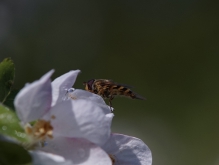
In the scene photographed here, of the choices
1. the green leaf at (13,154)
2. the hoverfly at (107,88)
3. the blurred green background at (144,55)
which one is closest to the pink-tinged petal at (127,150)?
the green leaf at (13,154)

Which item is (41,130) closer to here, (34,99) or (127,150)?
(34,99)

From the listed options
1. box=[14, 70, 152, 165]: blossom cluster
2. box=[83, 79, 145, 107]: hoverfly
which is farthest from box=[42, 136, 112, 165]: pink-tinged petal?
box=[83, 79, 145, 107]: hoverfly

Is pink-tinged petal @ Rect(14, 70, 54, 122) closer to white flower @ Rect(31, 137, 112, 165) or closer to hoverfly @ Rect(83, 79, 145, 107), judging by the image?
white flower @ Rect(31, 137, 112, 165)

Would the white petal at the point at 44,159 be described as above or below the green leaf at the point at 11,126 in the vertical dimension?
below

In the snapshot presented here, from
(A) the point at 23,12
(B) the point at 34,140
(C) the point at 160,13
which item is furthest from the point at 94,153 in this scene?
(C) the point at 160,13

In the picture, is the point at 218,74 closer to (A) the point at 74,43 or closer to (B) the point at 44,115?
(A) the point at 74,43

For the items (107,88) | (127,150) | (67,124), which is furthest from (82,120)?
(107,88)

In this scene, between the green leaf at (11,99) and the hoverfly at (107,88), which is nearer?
the green leaf at (11,99)

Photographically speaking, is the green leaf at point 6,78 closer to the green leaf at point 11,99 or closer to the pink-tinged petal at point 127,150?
the green leaf at point 11,99
